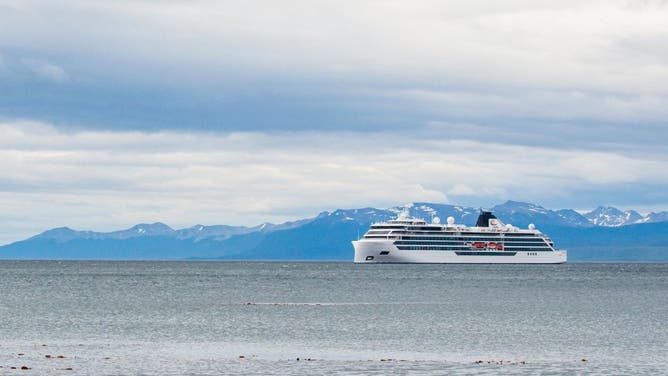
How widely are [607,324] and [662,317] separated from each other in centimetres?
1205

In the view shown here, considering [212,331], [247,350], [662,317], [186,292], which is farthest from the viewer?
[186,292]

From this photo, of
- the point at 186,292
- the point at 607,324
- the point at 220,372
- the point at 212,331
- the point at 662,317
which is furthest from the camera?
the point at 186,292

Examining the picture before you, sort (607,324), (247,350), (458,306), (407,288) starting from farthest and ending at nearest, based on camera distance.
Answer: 1. (407,288)
2. (458,306)
3. (607,324)
4. (247,350)

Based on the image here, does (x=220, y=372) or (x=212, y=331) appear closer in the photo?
(x=220, y=372)

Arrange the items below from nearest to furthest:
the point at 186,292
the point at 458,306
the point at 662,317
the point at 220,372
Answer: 1. the point at 220,372
2. the point at 662,317
3. the point at 458,306
4. the point at 186,292

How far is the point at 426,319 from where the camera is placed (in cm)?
10119

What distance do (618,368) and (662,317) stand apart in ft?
153

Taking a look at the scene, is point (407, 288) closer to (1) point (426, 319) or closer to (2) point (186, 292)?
(2) point (186, 292)

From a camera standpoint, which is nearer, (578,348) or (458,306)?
(578,348)

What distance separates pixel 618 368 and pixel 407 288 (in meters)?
111

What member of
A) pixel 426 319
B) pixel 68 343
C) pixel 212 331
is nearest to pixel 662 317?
pixel 426 319

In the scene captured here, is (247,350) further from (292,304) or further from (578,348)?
(292,304)

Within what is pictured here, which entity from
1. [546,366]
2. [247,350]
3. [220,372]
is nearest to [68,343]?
[247,350]

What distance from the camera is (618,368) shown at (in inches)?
2432
